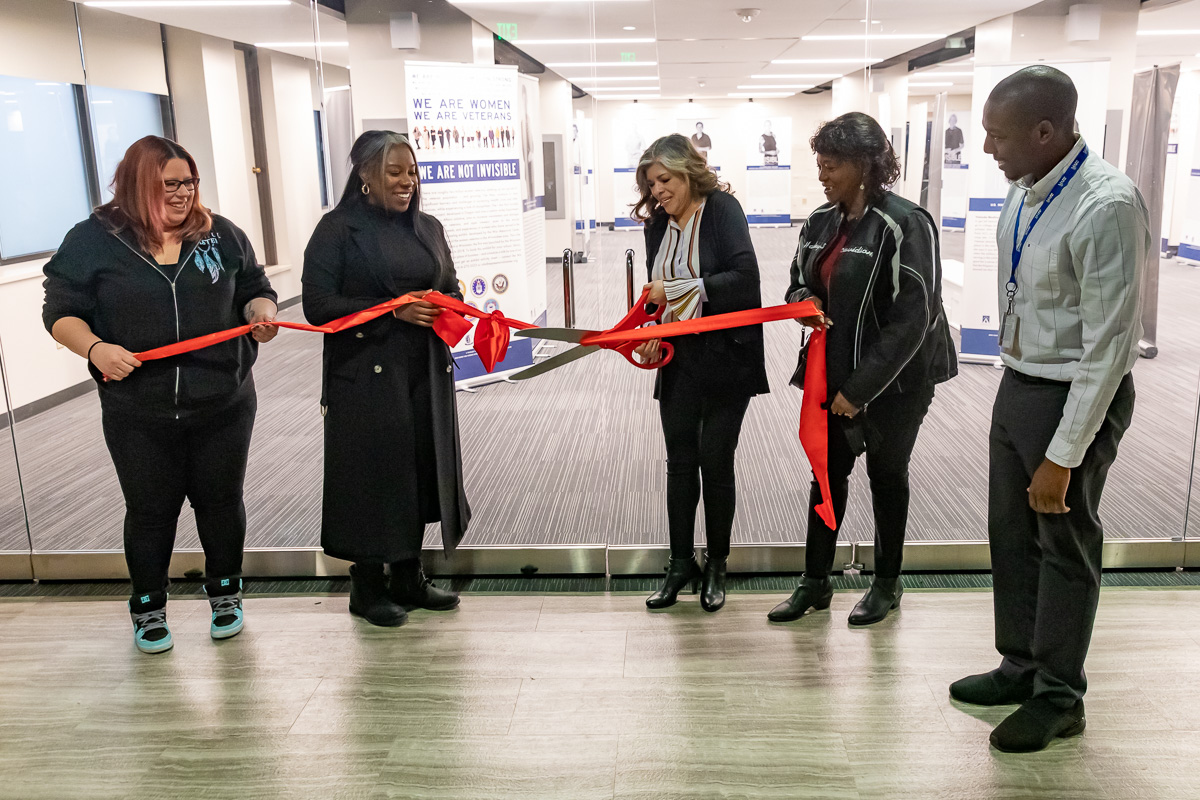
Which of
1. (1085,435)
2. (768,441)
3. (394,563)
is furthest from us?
(768,441)

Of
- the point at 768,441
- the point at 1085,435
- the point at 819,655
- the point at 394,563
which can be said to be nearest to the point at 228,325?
the point at 394,563

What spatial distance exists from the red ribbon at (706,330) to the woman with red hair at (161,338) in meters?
0.06

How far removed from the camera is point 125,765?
7.89 ft

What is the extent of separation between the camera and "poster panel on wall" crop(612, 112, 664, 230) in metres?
3.54

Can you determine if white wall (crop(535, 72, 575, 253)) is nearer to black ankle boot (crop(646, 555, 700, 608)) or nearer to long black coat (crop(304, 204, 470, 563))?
long black coat (crop(304, 204, 470, 563))

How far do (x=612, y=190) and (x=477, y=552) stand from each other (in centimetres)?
163

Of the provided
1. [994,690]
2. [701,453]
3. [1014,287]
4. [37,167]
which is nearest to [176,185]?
[37,167]

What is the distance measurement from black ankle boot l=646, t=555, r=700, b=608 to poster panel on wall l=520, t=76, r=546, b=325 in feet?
10.8

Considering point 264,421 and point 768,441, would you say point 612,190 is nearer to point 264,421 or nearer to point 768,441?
point 768,441

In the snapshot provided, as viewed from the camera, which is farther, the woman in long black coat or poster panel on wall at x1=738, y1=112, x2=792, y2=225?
poster panel on wall at x1=738, y1=112, x2=792, y2=225

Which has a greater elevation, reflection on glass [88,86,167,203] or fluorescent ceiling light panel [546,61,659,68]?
fluorescent ceiling light panel [546,61,659,68]

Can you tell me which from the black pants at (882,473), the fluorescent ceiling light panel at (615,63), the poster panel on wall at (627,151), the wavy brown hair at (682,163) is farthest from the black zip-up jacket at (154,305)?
the black pants at (882,473)

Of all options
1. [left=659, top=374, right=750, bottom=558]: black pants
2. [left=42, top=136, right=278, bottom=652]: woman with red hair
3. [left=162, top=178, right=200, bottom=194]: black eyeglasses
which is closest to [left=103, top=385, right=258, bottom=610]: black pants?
[left=42, top=136, right=278, bottom=652]: woman with red hair

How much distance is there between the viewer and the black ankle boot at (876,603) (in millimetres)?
3050
